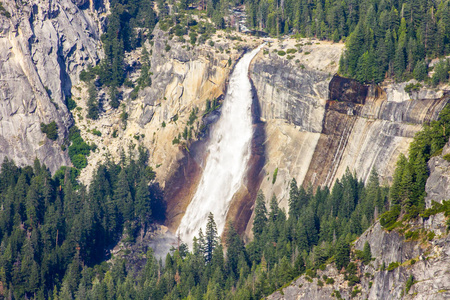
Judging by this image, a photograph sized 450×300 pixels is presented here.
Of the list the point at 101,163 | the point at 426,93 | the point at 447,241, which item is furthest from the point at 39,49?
the point at 447,241

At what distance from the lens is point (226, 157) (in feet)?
567

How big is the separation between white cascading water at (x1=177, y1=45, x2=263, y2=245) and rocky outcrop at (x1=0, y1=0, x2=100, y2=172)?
2904 centimetres

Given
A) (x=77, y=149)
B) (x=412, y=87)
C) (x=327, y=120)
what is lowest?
(x=77, y=149)

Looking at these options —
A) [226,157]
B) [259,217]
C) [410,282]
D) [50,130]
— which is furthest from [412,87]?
[50,130]

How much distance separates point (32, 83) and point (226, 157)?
4161cm

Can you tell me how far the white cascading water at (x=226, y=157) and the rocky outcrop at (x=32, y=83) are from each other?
29037mm

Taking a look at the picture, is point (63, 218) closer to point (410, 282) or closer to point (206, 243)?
point (206, 243)

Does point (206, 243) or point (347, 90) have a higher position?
point (347, 90)

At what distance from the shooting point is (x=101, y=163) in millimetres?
179750

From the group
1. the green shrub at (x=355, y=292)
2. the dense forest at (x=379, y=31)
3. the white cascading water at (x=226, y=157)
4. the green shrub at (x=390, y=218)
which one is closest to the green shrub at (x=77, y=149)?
the white cascading water at (x=226, y=157)

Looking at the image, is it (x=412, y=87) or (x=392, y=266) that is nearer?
(x=392, y=266)

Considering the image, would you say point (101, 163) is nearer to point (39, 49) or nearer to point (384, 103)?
point (39, 49)

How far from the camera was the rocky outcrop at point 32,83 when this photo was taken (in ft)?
589

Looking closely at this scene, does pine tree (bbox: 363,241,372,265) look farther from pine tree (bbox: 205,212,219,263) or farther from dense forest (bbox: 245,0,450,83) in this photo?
pine tree (bbox: 205,212,219,263)
